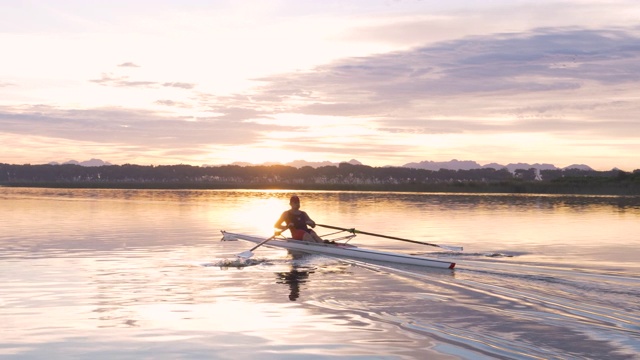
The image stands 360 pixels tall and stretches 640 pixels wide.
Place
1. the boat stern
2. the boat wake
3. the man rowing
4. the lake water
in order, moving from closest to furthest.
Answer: the boat wake → the lake water → the man rowing → the boat stern

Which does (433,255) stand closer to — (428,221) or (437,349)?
(437,349)

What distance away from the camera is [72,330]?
38.7 feet

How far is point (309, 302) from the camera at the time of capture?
1465 cm

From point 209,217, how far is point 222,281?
92.9 feet

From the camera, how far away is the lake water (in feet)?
35.1

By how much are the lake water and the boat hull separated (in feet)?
1.20

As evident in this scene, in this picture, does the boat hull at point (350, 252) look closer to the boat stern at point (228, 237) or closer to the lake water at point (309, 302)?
the lake water at point (309, 302)

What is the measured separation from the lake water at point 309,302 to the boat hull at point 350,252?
1.20 ft

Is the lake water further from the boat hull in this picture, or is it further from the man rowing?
the man rowing

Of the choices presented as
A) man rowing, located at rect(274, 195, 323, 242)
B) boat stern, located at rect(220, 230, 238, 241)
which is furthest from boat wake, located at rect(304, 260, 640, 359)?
boat stern, located at rect(220, 230, 238, 241)

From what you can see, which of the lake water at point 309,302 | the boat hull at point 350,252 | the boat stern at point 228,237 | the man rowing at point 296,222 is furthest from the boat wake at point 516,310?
the boat stern at point 228,237

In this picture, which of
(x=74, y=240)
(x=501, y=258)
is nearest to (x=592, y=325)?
(x=501, y=258)

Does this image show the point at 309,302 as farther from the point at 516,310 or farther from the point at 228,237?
the point at 228,237

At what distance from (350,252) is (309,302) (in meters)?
7.90
